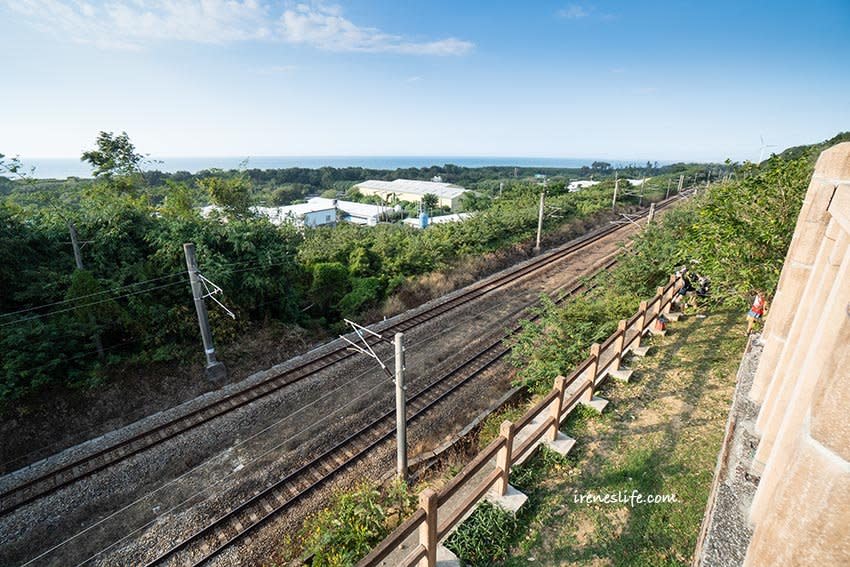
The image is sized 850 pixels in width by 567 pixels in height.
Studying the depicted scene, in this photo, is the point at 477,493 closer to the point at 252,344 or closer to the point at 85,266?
the point at 252,344

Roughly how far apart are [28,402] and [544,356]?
39.0 feet

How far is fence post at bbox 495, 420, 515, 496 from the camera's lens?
4.73 m

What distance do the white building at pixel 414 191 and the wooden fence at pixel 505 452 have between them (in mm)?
59049

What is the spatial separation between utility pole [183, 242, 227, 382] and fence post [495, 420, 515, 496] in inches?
350

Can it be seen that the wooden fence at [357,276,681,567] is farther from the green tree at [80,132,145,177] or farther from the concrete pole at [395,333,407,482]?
the green tree at [80,132,145,177]

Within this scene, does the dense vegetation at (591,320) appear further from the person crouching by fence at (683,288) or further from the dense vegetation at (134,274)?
the dense vegetation at (134,274)

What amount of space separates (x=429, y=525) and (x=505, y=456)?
1.42 m

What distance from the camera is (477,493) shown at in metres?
4.63

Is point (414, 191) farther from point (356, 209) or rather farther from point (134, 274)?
point (134, 274)

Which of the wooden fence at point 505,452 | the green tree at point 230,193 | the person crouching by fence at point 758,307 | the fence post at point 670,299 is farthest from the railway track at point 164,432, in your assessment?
the person crouching by fence at point 758,307

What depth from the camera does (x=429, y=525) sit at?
382 centimetres

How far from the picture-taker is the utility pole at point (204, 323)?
1009 cm

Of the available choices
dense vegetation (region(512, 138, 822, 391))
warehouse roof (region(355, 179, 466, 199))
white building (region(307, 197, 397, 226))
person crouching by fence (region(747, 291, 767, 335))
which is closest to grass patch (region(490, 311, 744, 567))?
person crouching by fence (region(747, 291, 767, 335))

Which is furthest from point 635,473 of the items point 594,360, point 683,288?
point 683,288
